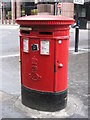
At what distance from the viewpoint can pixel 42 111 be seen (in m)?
3.81

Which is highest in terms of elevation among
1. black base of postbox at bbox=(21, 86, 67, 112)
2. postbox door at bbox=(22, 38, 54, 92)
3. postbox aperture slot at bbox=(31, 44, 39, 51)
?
postbox aperture slot at bbox=(31, 44, 39, 51)

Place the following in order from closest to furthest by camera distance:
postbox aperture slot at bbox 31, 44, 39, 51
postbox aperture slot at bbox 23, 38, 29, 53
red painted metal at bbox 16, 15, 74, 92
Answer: red painted metal at bbox 16, 15, 74, 92 < postbox aperture slot at bbox 31, 44, 39, 51 < postbox aperture slot at bbox 23, 38, 29, 53

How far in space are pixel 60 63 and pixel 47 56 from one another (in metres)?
0.27

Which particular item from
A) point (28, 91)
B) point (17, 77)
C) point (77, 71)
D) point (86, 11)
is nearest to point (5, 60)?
point (17, 77)

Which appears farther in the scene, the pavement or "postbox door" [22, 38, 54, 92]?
the pavement

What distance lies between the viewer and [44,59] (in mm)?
3619

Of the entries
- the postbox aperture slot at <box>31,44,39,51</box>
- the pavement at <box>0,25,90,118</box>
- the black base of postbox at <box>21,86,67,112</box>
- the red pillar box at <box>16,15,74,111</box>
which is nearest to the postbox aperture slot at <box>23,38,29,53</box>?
the red pillar box at <box>16,15,74,111</box>

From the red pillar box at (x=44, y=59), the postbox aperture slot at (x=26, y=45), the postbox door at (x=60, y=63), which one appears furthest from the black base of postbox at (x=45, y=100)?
the postbox aperture slot at (x=26, y=45)

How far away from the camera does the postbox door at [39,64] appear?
141 inches

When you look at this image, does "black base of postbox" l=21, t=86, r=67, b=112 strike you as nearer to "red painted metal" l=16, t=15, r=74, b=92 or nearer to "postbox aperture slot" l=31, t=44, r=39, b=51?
"red painted metal" l=16, t=15, r=74, b=92

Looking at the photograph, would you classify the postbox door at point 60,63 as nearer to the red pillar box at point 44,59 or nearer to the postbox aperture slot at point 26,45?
the red pillar box at point 44,59

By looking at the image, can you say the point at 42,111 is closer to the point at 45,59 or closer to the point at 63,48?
the point at 45,59

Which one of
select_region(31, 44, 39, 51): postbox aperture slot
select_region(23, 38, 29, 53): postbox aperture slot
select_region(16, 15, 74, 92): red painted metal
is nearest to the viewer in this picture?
select_region(16, 15, 74, 92): red painted metal

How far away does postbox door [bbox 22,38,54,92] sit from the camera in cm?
357
